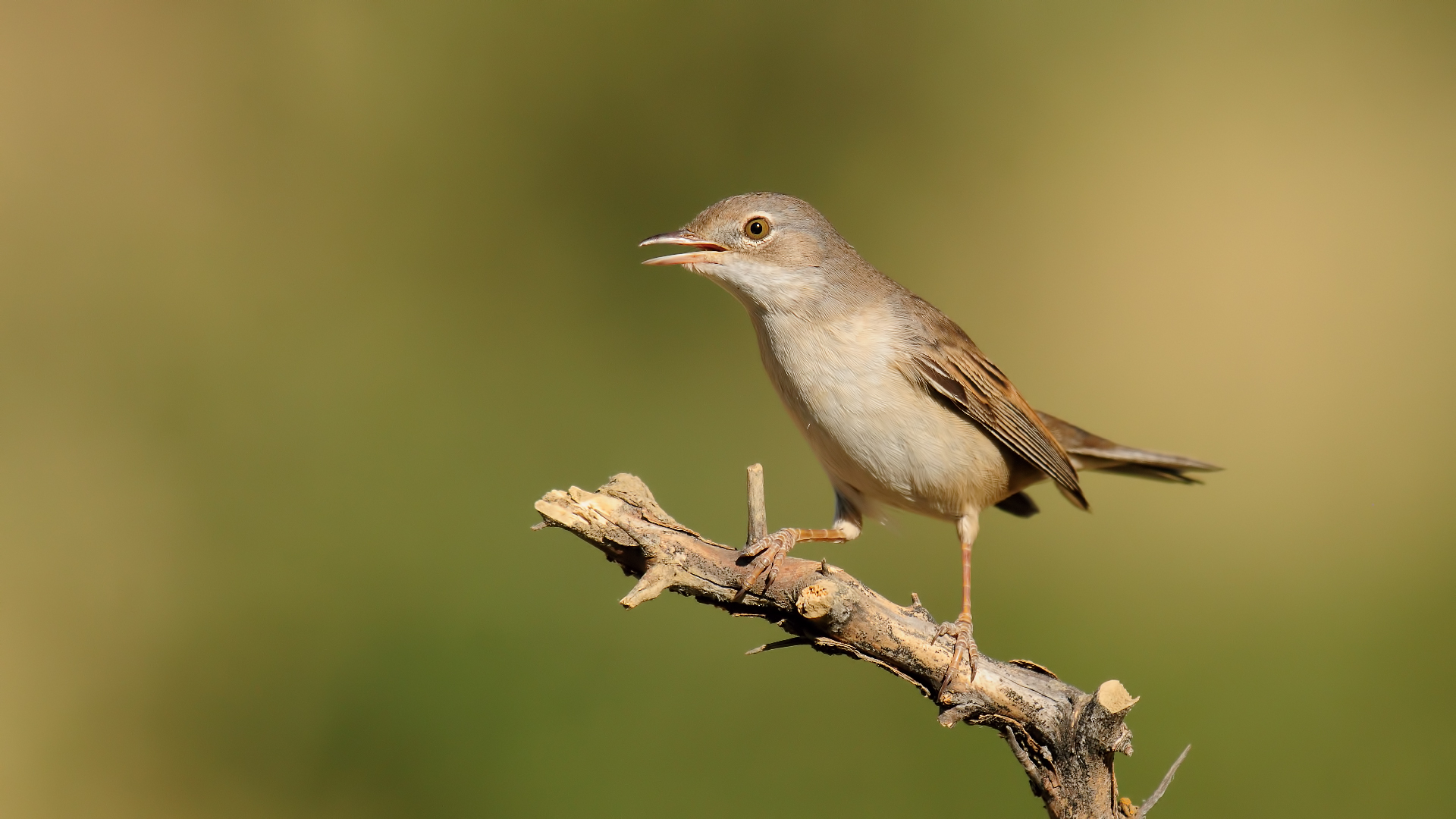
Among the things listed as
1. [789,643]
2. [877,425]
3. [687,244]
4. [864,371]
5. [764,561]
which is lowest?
[789,643]

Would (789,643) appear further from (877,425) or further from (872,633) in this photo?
(877,425)

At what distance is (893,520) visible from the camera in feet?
13.7

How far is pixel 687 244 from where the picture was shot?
3.75 meters

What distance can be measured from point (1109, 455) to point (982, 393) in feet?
3.45

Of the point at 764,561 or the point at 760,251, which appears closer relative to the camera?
the point at 764,561

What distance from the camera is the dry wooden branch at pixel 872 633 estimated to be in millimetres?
2670

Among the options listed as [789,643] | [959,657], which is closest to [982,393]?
[959,657]

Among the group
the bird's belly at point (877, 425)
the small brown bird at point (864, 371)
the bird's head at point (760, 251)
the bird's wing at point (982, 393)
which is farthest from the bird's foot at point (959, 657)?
the bird's head at point (760, 251)

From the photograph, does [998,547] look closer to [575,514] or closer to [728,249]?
[728,249]

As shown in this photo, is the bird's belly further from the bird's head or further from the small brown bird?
the bird's head

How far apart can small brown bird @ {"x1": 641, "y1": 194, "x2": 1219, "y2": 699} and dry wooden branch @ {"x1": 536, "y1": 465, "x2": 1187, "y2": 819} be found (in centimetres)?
47

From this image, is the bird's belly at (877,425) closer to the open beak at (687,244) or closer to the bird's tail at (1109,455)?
→ the open beak at (687,244)

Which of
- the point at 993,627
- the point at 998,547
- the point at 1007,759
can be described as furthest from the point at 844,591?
the point at 998,547

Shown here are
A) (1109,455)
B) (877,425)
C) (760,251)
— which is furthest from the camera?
(1109,455)
